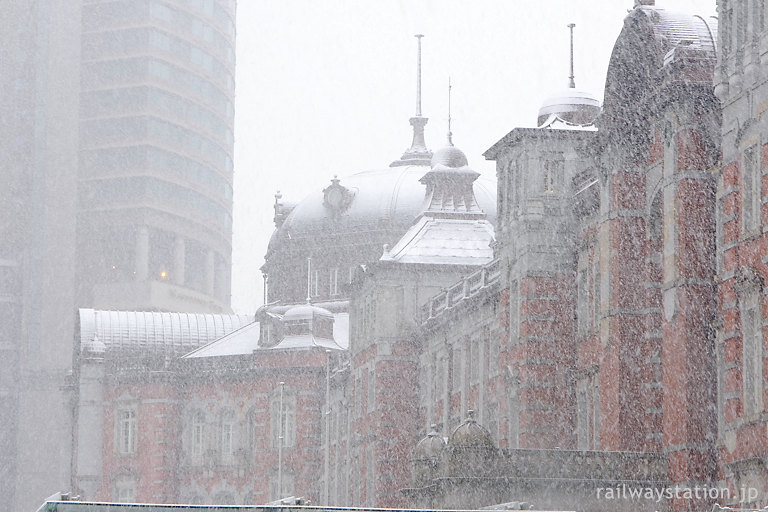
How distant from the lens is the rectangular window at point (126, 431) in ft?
294

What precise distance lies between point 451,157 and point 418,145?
18796mm

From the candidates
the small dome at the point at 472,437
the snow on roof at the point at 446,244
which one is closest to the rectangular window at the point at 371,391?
the snow on roof at the point at 446,244

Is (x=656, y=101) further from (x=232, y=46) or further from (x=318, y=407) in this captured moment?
(x=232, y=46)

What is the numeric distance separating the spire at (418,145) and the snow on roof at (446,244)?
2328 cm

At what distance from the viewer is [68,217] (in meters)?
150

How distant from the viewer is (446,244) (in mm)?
70312

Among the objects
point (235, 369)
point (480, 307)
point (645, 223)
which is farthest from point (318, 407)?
point (645, 223)

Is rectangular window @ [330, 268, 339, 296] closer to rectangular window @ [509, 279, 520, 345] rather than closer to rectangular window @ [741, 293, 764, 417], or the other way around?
rectangular window @ [509, 279, 520, 345]

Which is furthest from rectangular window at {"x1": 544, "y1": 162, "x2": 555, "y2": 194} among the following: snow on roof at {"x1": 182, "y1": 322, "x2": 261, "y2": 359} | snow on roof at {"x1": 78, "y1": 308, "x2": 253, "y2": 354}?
snow on roof at {"x1": 78, "y1": 308, "x2": 253, "y2": 354}

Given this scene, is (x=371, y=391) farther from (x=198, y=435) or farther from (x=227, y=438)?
(x=198, y=435)

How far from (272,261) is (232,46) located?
2589 inches

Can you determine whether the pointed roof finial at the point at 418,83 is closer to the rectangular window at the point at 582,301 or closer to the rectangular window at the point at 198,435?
the rectangular window at the point at 198,435

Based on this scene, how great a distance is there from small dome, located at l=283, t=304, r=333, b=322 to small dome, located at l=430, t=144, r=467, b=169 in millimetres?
11453

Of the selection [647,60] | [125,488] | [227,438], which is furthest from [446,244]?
[647,60]
